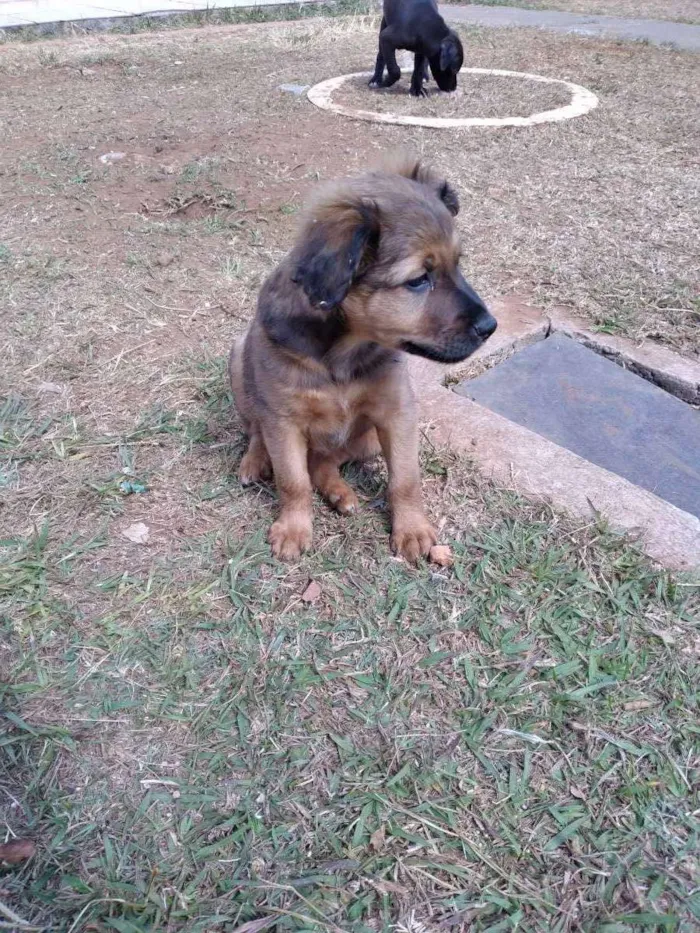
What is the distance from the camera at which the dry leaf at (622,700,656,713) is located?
233cm

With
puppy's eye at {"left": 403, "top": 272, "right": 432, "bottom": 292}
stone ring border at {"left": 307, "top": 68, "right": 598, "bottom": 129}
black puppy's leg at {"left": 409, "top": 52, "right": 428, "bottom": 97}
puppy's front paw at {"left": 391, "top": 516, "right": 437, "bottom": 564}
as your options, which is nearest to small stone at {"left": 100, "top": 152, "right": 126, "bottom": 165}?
stone ring border at {"left": 307, "top": 68, "right": 598, "bottom": 129}

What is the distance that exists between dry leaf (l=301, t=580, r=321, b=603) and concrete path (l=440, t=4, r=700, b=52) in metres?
13.5

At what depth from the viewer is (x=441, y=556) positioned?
2.89 m

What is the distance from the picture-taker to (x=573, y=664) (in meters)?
2.47

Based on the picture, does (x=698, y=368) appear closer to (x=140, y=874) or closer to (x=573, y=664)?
(x=573, y=664)

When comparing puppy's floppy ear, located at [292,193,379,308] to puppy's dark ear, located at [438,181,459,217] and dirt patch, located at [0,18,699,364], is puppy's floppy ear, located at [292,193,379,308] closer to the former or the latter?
puppy's dark ear, located at [438,181,459,217]

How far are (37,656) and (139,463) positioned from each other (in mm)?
1150

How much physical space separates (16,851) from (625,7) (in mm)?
22277

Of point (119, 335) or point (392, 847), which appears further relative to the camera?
point (119, 335)

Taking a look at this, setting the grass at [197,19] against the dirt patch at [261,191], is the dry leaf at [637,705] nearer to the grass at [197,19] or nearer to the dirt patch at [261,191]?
the dirt patch at [261,191]

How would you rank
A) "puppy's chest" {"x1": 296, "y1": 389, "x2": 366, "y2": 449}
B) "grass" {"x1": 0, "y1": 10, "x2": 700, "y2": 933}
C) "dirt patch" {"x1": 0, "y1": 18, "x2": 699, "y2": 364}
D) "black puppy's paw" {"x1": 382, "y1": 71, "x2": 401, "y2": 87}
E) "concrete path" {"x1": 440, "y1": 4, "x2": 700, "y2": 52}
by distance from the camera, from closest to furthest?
"grass" {"x1": 0, "y1": 10, "x2": 700, "y2": 933}
"puppy's chest" {"x1": 296, "y1": 389, "x2": 366, "y2": 449}
"dirt patch" {"x1": 0, "y1": 18, "x2": 699, "y2": 364}
"black puppy's paw" {"x1": 382, "y1": 71, "x2": 401, "y2": 87}
"concrete path" {"x1": 440, "y1": 4, "x2": 700, "y2": 52}

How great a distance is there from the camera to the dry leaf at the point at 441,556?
9.46 feet

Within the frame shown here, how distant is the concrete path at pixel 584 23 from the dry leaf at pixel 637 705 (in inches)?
534

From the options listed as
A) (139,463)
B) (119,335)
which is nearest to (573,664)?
(139,463)
